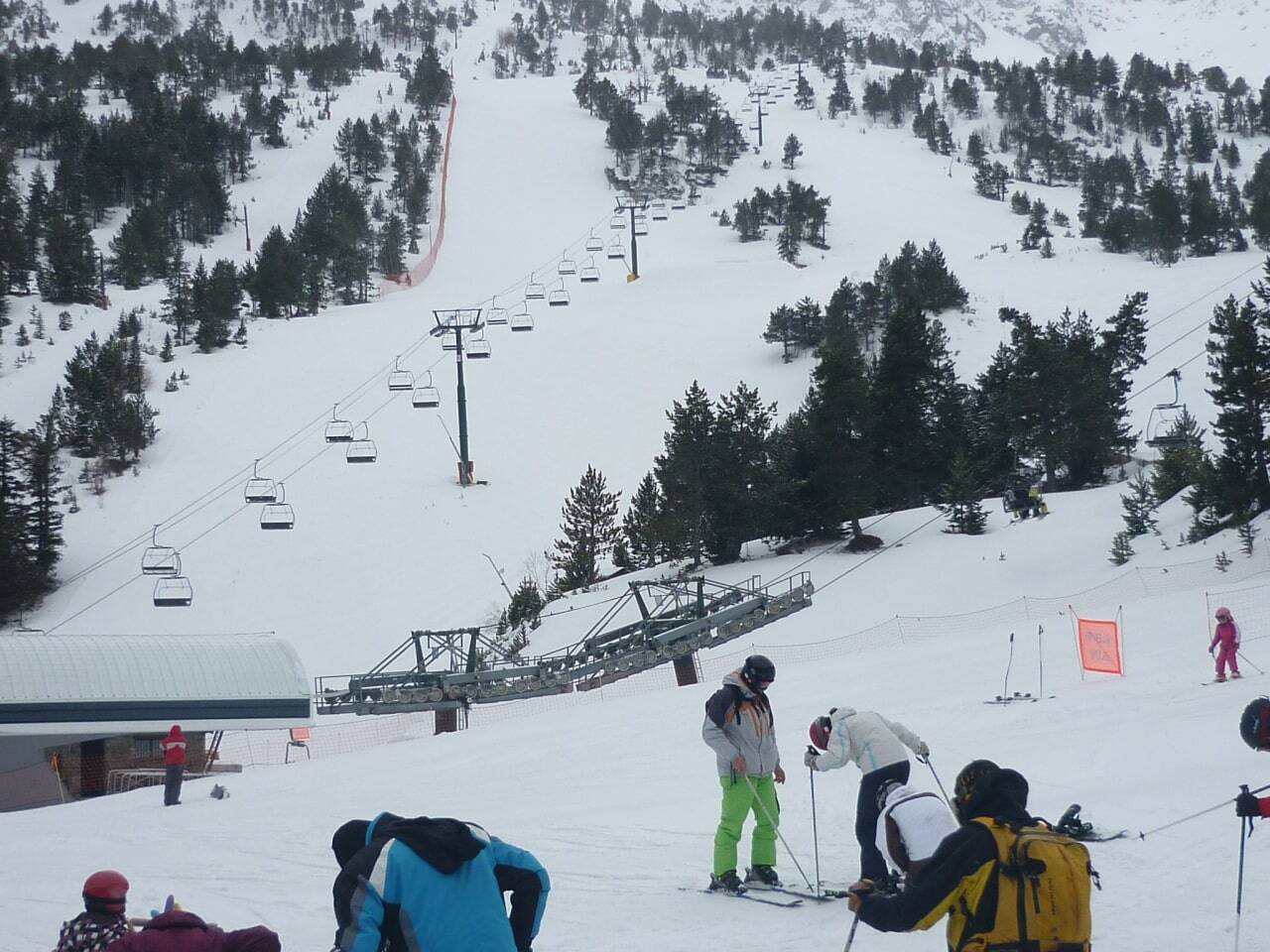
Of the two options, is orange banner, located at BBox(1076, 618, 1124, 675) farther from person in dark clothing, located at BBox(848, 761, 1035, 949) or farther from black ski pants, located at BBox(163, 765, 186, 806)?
person in dark clothing, located at BBox(848, 761, 1035, 949)

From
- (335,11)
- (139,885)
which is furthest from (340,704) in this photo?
(335,11)

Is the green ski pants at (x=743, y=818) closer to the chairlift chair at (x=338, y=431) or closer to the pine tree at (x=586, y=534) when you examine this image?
the chairlift chair at (x=338, y=431)

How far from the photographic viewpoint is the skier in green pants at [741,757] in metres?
7.80

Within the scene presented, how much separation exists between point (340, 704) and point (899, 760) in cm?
1898

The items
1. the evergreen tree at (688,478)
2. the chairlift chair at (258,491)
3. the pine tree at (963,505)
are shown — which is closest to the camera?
the chairlift chair at (258,491)

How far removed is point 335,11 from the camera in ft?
505

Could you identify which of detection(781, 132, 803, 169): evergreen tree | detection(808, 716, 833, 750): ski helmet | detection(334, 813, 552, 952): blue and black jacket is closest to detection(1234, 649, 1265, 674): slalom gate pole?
detection(808, 716, 833, 750): ski helmet

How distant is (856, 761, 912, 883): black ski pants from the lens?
6.50 m

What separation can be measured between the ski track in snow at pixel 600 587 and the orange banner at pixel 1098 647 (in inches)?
12.6

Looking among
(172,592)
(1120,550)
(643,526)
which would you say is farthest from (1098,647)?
(643,526)

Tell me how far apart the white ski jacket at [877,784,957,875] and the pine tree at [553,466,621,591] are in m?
32.8

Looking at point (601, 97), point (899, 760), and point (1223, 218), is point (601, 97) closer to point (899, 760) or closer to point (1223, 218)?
point (1223, 218)

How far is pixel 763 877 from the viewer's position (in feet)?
26.3

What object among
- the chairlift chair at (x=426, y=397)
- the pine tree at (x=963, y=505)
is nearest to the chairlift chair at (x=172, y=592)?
the chairlift chair at (x=426, y=397)
